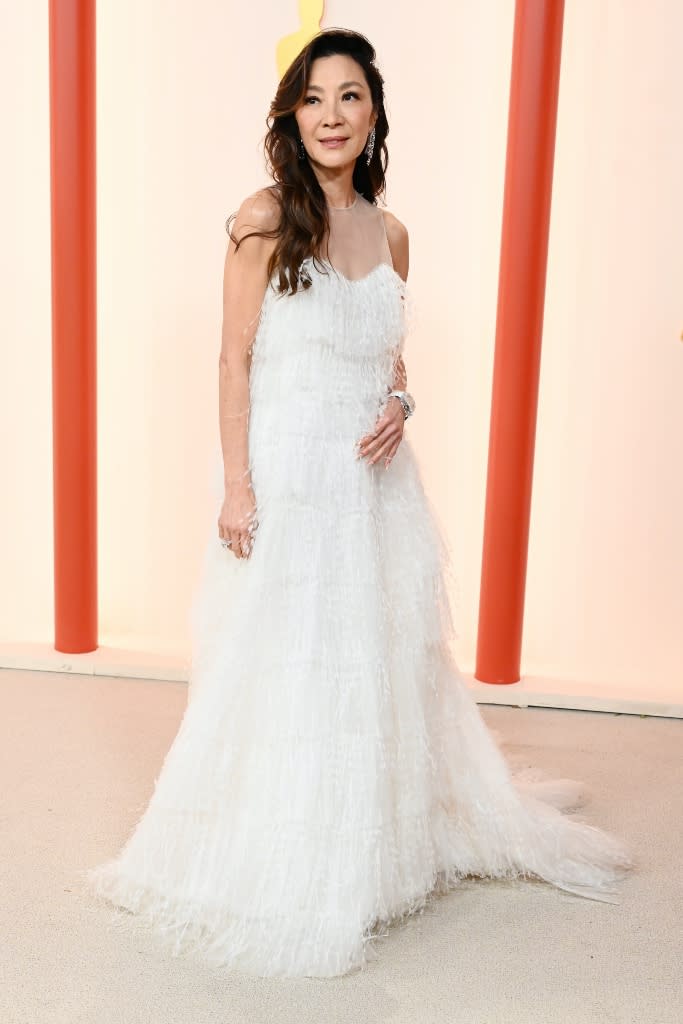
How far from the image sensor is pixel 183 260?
410cm

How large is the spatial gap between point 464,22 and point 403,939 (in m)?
3.00

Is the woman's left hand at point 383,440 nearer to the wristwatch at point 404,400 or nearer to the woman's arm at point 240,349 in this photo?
the wristwatch at point 404,400

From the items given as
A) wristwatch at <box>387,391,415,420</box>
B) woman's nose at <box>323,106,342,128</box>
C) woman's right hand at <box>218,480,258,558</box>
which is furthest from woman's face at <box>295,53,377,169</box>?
woman's right hand at <box>218,480,258,558</box>

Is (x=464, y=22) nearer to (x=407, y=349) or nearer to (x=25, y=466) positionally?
(x=407, y=349)

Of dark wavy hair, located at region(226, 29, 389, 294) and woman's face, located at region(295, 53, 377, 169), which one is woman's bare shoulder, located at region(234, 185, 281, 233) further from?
woman's face, located at region(295, 53, 377, 169)

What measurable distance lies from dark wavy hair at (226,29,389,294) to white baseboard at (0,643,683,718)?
77.3 inches

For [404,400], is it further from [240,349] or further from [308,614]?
[308,614]

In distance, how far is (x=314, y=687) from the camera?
2.28m

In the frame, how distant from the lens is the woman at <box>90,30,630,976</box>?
2.25m

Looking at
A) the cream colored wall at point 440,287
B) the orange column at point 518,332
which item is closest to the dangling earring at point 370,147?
the orange column at point 518,332

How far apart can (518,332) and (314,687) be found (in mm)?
1793

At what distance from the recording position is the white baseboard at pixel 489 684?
3830 mm

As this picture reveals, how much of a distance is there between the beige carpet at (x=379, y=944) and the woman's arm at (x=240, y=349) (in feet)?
2.85

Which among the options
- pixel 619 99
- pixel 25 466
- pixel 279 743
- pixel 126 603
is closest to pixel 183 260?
pixel 25 466
